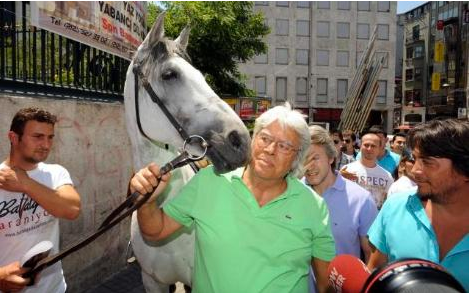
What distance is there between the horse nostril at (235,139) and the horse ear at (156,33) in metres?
0.93

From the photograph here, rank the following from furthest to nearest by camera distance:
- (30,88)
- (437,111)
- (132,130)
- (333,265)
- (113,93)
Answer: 1. (437,111)
2. (113,93)
3. (30,88)
4. (132,130)
5. (333,265)

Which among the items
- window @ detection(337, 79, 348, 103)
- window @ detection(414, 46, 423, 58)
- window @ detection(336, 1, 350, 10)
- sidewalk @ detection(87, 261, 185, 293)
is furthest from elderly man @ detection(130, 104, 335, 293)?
window @ detection(414, 46, 423, 58)

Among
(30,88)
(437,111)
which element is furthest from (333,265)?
(437,111)

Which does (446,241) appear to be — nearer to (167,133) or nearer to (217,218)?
(217,218)

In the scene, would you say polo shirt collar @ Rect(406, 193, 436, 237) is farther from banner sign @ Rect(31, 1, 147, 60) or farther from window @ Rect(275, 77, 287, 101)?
window @ Rect(275, 77, 287, 101)

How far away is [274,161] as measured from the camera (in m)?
2.09

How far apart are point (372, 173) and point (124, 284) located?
3184mm

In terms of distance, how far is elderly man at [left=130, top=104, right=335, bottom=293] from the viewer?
199cm

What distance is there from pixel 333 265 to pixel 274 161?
2.24ft

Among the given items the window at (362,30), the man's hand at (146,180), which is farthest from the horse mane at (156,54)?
the window at (362,30)

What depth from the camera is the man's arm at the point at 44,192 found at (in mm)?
2225

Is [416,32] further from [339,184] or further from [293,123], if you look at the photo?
[293,123]

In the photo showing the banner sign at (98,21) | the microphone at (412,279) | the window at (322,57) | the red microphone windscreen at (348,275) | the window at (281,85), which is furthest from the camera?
the window at (322,57)

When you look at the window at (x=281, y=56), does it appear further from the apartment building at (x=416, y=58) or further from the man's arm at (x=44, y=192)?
the man's arm at (x=44, y=192)
